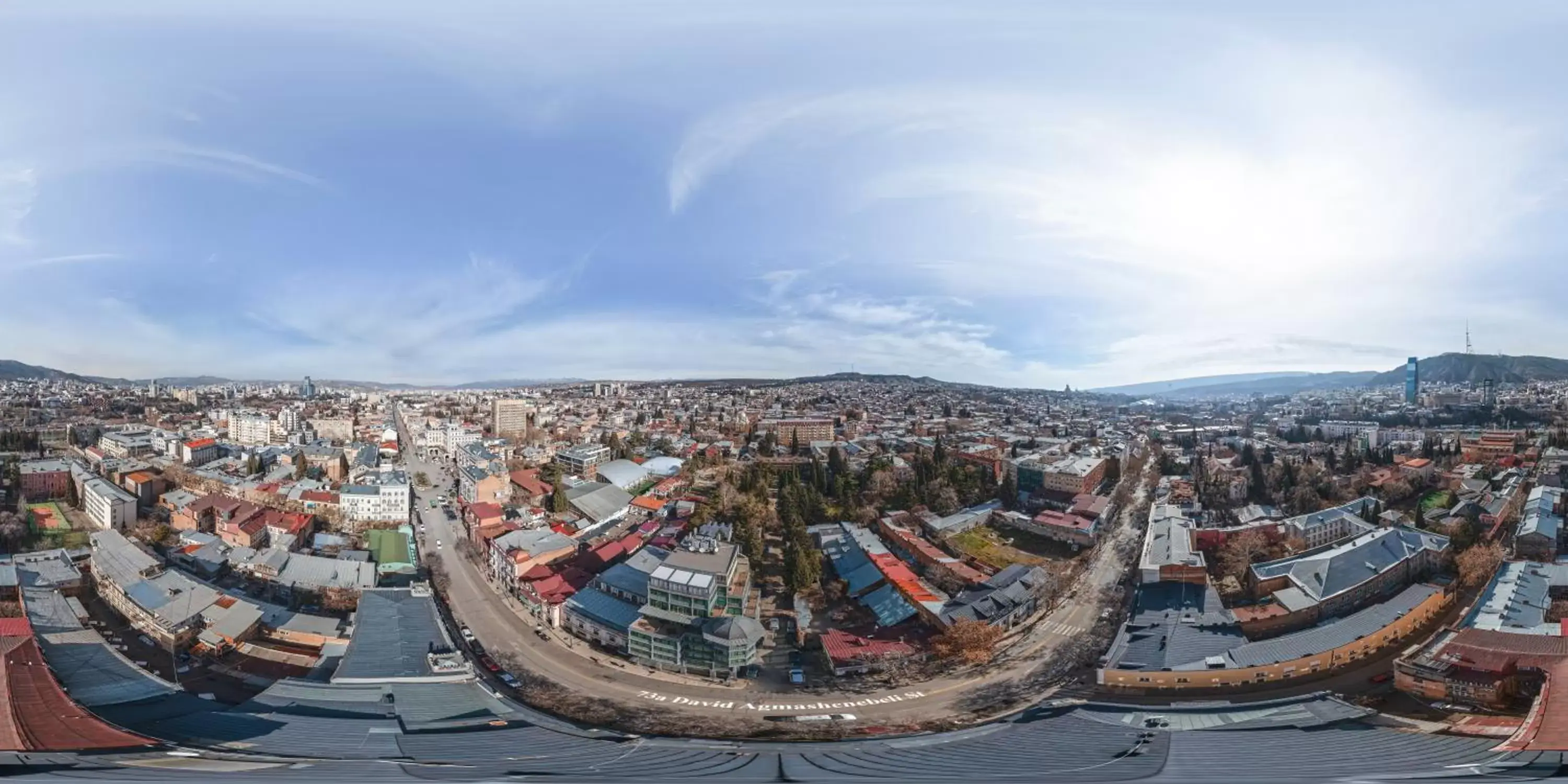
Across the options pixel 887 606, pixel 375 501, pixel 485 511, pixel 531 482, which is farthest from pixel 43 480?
pixel 887 606

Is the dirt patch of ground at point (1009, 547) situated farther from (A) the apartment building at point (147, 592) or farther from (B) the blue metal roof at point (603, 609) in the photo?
(A) the apartment building at point (147, 592)

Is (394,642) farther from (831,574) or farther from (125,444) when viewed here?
(125,444)

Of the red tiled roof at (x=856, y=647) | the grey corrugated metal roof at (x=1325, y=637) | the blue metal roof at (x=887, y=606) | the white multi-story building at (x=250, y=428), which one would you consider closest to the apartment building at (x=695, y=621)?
the red tiled roof at (x=856, y=647)

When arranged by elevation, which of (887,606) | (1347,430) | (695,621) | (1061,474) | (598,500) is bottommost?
(887,606)

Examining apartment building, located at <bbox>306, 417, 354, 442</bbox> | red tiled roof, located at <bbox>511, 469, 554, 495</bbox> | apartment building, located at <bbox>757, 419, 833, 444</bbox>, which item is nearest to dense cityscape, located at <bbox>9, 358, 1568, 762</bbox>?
red tiled roof, located at <bbox>511, 469, 554, 495</bbox>

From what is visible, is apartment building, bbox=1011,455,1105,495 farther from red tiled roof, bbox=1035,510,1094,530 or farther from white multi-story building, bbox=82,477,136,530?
white multi-story building, bbox=82,477,136,530
